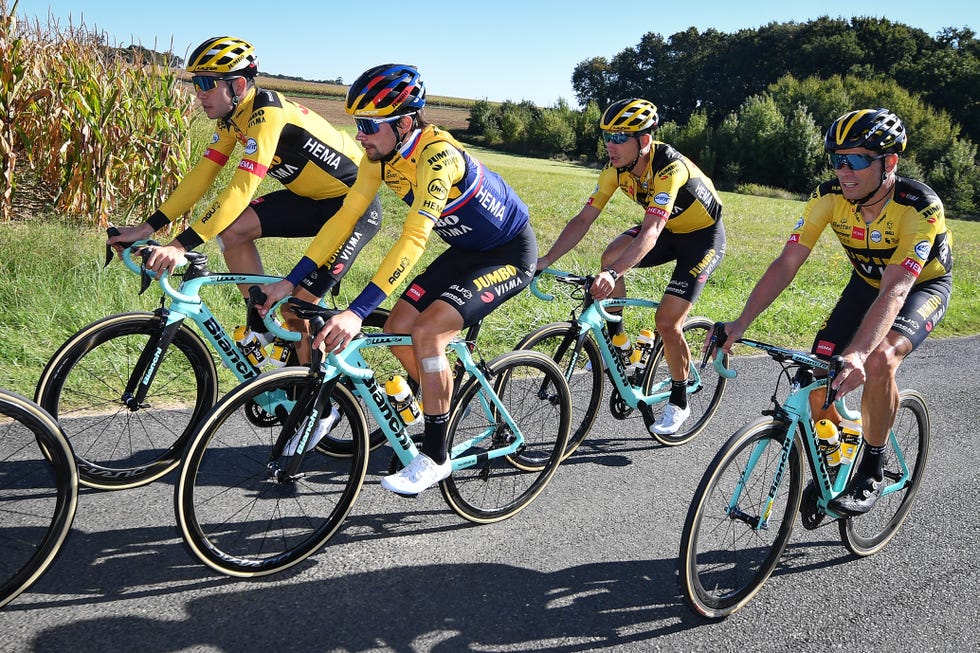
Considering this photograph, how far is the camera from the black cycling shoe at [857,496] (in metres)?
3.73

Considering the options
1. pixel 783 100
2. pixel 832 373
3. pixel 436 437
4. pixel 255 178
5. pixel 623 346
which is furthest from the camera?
pixel 783 100

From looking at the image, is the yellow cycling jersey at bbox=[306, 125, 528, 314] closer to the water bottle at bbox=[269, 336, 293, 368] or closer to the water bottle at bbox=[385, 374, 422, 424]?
the water bottle at bbox=[385, 374, 422, 424]

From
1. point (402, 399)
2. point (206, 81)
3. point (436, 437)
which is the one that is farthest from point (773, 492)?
point (206, 81)

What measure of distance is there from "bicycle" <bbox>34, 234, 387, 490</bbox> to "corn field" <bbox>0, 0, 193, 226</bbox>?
15.4 ft

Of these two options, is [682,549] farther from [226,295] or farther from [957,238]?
[957,238]

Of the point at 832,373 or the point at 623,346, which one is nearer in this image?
the point at 832,373

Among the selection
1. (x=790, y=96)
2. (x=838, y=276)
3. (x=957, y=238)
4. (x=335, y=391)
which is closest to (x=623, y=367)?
(x=335, y=391)

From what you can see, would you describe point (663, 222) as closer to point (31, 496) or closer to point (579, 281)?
point (579, 281)

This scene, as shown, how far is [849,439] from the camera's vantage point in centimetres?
394

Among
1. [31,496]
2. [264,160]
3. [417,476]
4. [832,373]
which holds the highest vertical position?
[264,160]

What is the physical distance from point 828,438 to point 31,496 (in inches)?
163

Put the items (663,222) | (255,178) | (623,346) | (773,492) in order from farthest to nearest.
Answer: (623,346)
(663,222)
(255,178)
(773,492)

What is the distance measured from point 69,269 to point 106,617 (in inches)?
198

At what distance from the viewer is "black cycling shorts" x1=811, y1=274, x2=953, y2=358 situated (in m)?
3.86
